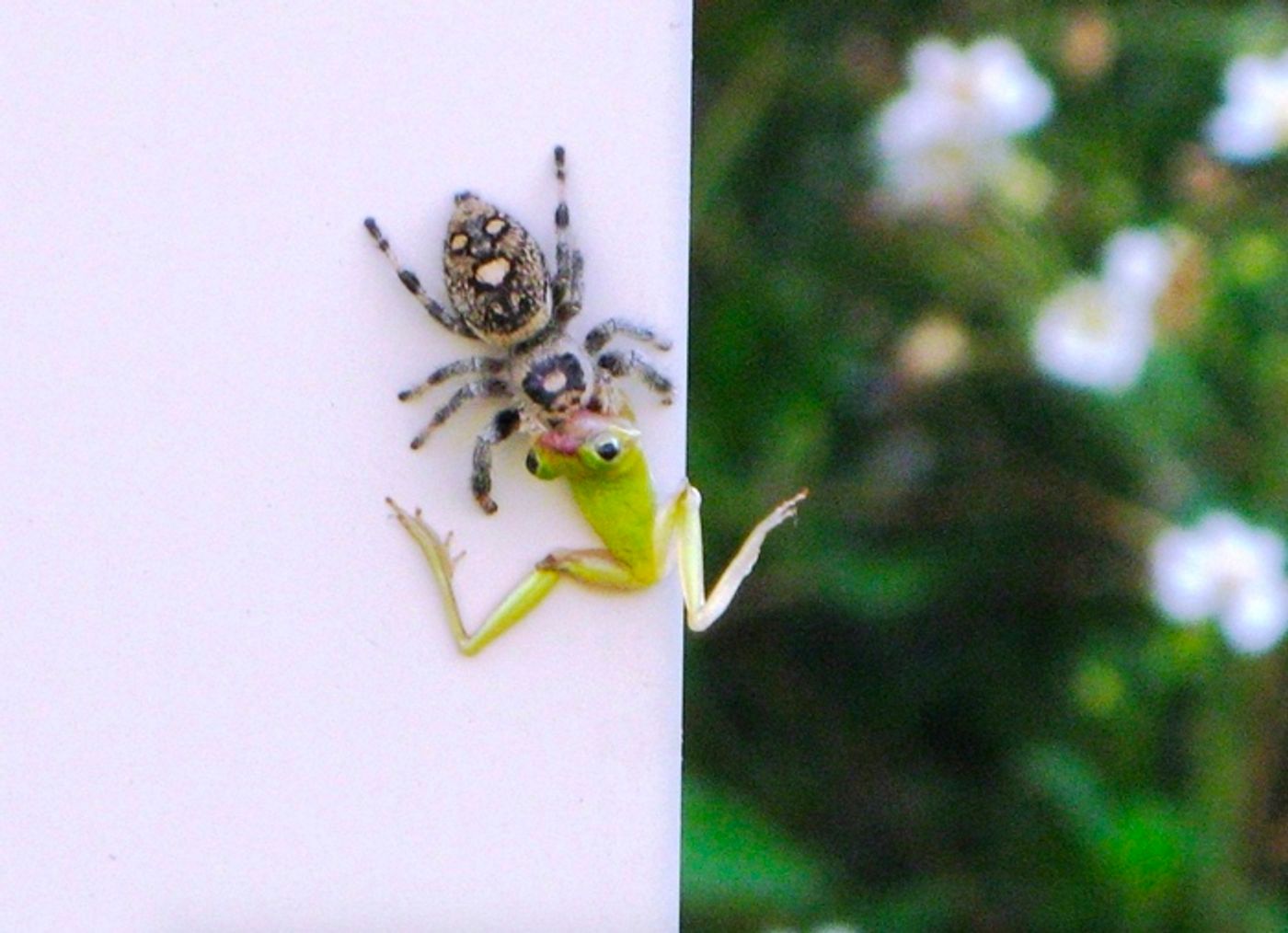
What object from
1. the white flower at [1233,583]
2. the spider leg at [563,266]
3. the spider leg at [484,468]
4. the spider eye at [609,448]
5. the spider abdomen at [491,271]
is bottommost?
the spider leg at [484,468]

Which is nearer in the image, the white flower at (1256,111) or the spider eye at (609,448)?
the spider eye at (609,448)

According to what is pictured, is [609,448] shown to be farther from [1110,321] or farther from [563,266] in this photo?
[1110,321]

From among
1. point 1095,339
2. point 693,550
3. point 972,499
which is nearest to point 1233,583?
point 1095,339

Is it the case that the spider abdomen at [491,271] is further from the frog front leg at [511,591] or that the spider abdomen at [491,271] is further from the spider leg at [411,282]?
the frog front leg at [511,591]

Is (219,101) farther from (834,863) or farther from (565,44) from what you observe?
(834,863)

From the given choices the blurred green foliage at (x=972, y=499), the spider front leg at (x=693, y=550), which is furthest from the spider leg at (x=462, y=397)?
the blurred green foliage at (x=972, y=499)

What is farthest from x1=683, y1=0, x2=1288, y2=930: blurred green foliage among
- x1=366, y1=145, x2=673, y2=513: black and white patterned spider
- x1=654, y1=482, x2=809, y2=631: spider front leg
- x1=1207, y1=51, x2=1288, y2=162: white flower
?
x1=366, y1=145, x2=673, y2=513: black and white patterned spider

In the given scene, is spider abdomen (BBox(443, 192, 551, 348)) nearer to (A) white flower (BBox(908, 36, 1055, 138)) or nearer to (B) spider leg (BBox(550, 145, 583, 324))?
(B) spider leg (BBox(550, 145, 583, 324))
